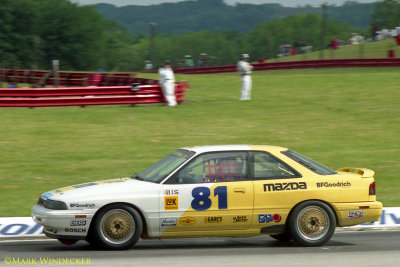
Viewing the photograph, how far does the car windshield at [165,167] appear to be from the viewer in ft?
28.9

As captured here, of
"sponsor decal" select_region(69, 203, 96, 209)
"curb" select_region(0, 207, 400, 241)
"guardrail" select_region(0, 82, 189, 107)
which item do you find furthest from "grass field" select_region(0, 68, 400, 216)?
"sponsor decal" select_region(69, 203, 96, 209)

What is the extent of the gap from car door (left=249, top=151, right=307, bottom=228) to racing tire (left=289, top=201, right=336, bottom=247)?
13 centimetres

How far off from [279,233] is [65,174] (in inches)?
265

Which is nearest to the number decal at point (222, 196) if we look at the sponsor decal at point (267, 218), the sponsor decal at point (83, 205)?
the sponsor decal at point (267, 218)

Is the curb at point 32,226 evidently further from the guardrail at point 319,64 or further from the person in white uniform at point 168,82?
the guardrail at point 319,64

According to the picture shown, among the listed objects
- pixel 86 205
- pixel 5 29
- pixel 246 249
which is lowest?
pixel 246 249

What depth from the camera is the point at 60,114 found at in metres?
21.9

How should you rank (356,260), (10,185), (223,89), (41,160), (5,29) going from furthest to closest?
1. (5,29)
2. (223,89)
3. (41,160)
4. (10,185)
5. (356,260)

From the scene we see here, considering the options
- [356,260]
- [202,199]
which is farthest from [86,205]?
[356,260]

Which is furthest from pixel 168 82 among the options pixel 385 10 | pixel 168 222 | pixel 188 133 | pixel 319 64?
pixel 385 10

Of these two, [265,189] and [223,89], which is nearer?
[265,189]

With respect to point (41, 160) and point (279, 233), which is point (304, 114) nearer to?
point (41, 160)

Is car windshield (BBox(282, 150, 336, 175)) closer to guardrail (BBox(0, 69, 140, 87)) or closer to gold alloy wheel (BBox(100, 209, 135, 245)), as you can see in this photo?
gold alloy wheel (BBox(100, 209, 135, 245))

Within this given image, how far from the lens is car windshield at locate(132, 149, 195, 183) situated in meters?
8.82
